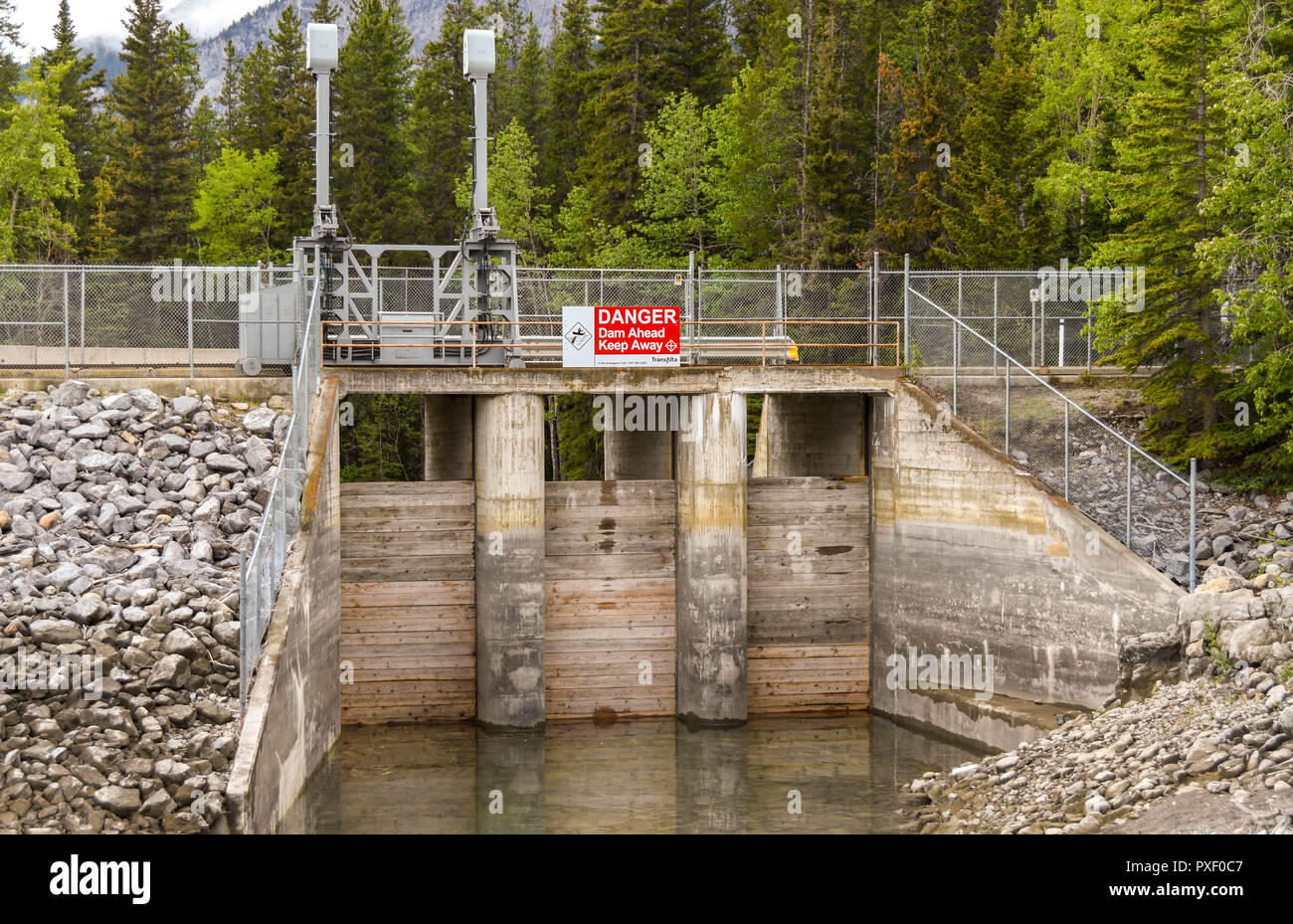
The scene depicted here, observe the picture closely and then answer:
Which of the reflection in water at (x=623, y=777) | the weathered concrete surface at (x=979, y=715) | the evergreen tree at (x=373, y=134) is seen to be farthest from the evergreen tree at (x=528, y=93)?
the weathered concrete surface at (x=979, y=715)

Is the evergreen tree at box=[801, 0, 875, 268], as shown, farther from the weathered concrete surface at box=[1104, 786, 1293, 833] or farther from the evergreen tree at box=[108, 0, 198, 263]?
the evergreen tree at box=[108, 0, 198, 263]

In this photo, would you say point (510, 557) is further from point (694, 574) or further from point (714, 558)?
point (714, 558)

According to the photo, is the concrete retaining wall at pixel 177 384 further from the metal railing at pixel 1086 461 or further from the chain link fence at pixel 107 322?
the metal railing at pixel 1086 461

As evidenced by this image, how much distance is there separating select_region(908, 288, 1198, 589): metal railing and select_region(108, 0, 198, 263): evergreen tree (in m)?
41.9

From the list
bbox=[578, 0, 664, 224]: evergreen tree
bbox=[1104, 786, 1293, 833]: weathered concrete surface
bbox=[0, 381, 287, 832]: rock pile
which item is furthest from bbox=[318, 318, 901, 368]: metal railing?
bbox=[578, 0, 664, 224]: evergreen tree

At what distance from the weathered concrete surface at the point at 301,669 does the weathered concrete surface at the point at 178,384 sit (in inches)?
44.8

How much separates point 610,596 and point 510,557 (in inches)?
98.6

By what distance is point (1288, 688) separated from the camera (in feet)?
54.6

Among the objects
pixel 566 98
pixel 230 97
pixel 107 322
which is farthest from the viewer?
pixel 230 97

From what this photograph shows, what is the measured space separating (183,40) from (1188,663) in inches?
2582

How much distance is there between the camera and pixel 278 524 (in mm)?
19234

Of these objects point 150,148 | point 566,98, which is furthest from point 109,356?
point 566,98

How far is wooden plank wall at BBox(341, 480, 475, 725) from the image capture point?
25172mm

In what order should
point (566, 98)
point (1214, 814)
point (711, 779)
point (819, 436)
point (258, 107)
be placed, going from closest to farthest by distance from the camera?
point (1214, 814), point (711, 779), point (819, 436), point (258, 107), point (566, 98)
